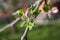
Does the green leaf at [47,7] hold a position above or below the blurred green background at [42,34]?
below

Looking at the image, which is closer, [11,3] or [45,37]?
[45,37]

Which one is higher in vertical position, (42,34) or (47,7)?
(42,34)

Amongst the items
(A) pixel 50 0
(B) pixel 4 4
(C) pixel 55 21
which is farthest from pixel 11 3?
(A) pixel 50 0

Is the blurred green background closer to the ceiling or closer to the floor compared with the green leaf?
closer to the ceiling

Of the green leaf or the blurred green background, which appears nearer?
the green leaf

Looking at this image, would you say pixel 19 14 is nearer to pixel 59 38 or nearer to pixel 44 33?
pixel 59 38

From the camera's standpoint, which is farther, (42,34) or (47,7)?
(42,34)

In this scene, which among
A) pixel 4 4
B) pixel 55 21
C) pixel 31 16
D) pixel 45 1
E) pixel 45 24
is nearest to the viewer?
pixel 31 16

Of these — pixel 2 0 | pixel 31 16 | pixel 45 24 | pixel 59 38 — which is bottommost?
pixel 31 16

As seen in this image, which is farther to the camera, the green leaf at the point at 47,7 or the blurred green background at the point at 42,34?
the blurred green background at the point at 42,34

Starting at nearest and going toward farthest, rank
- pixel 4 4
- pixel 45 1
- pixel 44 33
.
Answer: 1. pixel 45 1
2. pixel 44 33
3. pixel 4 4

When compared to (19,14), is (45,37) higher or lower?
higher
